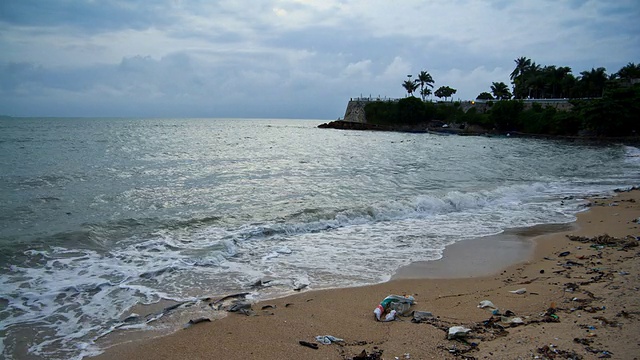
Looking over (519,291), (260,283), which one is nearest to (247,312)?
(260,283)

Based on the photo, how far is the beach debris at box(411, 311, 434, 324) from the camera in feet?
17.5

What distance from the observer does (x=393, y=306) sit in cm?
577

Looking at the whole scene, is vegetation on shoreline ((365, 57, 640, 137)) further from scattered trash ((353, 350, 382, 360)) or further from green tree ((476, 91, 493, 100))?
scattered trash ((353, 350, 382, 360))

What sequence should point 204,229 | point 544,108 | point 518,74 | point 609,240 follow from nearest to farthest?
1. point 609,240
2. point 204,229
3. point 544,108
4. point 518,74

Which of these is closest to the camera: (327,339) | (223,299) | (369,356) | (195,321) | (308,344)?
(369,356)

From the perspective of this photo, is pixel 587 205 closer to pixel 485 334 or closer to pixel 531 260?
pixel 531 260

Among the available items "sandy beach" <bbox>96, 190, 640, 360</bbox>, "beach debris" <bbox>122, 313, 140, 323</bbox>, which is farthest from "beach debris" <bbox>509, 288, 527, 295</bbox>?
"beach debris" <bbox>122, 313, 140, 323</bbox>

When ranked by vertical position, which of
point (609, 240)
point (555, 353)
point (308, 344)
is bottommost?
point (308, 344)

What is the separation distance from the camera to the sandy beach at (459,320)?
14.3ft

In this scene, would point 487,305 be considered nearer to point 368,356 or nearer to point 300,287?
point 368,356

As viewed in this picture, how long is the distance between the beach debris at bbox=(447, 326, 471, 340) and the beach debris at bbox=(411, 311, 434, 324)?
1.85 ft

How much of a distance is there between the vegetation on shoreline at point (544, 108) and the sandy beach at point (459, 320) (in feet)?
215

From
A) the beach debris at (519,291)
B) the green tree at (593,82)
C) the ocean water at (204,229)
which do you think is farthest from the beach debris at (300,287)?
the green tree at (593,82)

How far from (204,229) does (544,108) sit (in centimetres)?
8386
